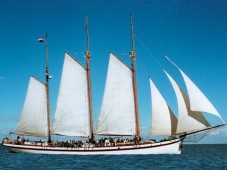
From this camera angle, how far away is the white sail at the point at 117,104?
176 feet

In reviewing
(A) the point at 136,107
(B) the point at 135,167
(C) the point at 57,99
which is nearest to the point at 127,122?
(A) the point at 136,107

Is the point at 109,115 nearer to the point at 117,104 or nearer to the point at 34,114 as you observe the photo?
the point at 117,104

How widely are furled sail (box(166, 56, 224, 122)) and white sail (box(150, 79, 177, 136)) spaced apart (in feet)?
12.1

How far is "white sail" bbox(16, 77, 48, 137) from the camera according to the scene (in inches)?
2360

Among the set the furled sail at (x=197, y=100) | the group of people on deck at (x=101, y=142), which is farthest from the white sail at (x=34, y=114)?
the furled sail at (x=197, y=100)

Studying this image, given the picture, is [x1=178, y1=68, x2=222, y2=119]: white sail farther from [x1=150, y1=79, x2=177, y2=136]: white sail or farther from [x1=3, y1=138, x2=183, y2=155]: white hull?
[x1=3, y1=138, x2=183, y2=155]: white hull

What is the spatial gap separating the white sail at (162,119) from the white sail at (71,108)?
10.8 m

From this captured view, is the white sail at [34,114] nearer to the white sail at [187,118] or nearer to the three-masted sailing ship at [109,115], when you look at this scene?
the three-masted sailing ship at [109,115]

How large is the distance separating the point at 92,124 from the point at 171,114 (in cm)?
1238

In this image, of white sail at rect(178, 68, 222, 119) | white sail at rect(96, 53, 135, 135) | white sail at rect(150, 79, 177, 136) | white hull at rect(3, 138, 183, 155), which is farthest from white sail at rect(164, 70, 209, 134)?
white sail at rect(96, 53, 135, 135)

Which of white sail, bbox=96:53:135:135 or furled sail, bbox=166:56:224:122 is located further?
white sail, bbox=96:53:135:135

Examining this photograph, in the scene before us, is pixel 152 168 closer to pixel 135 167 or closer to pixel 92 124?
pixel 135 167

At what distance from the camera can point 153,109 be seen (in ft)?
168

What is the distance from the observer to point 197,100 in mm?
48844
